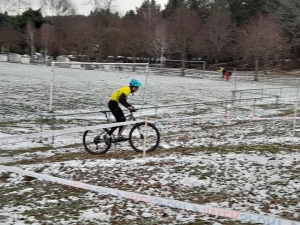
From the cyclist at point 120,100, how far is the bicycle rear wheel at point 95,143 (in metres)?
0.19

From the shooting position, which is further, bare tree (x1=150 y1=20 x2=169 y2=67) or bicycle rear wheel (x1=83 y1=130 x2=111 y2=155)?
bare tree (x1=150 y1=20 x2=169 y2=67)

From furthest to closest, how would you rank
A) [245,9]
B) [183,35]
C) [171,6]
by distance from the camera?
1. [171,6]
2. [245,9]
3. [183,35]

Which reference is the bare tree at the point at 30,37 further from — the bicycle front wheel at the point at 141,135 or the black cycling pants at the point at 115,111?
the bicycle front wheel at the point at 141,135

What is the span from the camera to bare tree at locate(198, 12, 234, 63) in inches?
2440

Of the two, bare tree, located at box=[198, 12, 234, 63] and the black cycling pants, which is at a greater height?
bare tree, located at box=[198, 12, 234, 63]

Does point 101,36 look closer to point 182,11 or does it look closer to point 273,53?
point 182,11

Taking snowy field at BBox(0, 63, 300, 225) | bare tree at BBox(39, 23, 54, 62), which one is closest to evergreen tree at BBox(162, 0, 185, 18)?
bare tree at BBox(39, 23, 54, 62)

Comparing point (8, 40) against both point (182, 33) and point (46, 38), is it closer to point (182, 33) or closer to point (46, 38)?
point (46, 38)

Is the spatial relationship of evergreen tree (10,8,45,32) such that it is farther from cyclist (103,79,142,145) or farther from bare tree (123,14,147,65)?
cyclist (103,79,142,145)

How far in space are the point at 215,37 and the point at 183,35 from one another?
23.2 feet

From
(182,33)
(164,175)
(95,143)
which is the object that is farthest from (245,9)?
(164,175)

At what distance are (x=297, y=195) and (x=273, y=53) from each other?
4535cm

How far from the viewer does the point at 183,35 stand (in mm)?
57906

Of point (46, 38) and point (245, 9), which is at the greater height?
point (245, 9)
